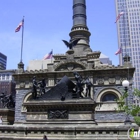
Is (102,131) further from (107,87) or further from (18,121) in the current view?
(18,121)

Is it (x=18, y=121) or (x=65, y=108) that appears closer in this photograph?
(x=65, y=108)

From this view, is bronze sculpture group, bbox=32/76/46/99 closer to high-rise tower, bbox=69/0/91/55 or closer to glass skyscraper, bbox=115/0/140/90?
high-rise tower, bbox=69/0/91/55

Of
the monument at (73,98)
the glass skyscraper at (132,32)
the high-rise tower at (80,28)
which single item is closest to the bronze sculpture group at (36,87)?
the monument at (73,98)

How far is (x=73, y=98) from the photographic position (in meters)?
20.4

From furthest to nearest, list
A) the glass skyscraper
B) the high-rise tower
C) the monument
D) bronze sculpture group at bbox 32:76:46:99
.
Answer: the glass skyscraper → the high-rise tower → bronze sculpture group at bbox 32:76:46:99 → the monument

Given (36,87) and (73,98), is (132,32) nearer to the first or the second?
(36,87)

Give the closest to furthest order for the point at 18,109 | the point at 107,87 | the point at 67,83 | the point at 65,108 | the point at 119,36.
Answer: the point at 65,108 → the point at 67,83 → the point at 107,87 → the point at 18,109 → the point at 119,36

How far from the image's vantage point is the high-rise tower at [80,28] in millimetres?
44062

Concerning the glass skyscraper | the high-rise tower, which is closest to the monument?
the high-rise tower

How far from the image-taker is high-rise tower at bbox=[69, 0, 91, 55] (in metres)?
44.1

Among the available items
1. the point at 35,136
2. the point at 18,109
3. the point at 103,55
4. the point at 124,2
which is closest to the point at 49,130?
the point at 35,136

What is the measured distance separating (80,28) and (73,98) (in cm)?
2702

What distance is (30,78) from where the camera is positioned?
36344mm

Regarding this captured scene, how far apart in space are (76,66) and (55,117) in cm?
1636
